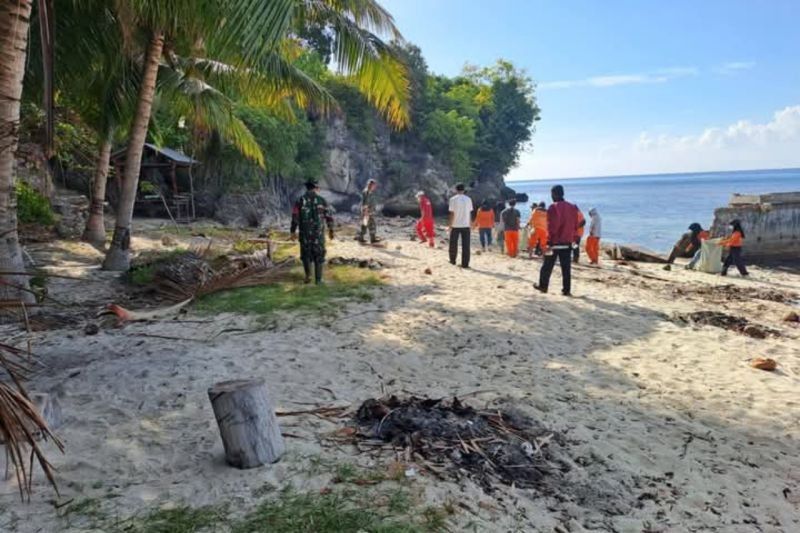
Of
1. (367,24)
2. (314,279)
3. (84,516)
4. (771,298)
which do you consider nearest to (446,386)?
(84,516)

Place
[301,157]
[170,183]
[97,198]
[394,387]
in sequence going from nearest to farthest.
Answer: [394,387] → [97,198] → [170,183] → [301,157]

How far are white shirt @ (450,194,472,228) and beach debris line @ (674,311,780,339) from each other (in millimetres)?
4475

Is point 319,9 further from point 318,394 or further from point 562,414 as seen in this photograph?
point 562,414

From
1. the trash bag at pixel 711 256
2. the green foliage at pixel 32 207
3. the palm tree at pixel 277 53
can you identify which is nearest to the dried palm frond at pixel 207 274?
the palm tree at pixel 277 53

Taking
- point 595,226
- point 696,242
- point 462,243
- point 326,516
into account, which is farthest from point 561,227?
point 696,242

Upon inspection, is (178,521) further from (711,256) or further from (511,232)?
(711,256)

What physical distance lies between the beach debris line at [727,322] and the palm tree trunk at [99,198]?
38.2 ft

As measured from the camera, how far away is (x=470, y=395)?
4.79 m

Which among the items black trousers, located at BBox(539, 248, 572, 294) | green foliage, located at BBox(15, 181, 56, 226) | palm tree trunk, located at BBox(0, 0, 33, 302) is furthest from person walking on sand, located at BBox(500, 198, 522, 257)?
green foliage, located at BBox(15, 181, 56, 226)

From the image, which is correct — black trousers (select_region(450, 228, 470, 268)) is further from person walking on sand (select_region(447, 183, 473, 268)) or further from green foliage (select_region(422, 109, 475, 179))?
green foliage (select_region(422, 109, 475, 179))

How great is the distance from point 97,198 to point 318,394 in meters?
10.6

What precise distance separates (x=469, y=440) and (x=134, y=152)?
8561mm

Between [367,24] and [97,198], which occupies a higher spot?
[367,24]

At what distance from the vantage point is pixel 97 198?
12625 mm
